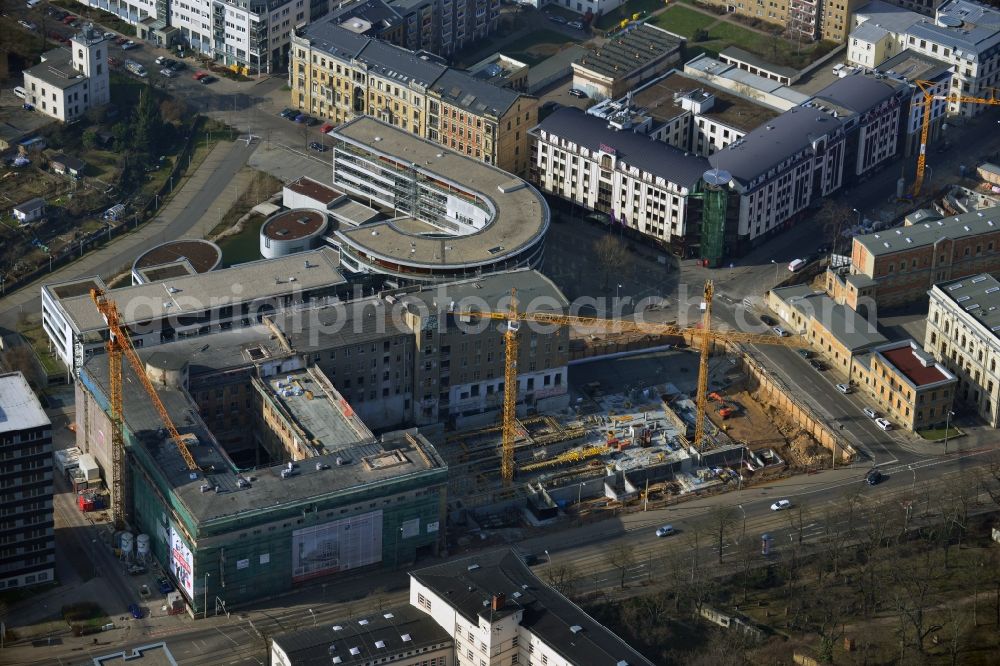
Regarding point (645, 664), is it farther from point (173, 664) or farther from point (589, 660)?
point (173, 664)

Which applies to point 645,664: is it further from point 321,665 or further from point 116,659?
point 116,659

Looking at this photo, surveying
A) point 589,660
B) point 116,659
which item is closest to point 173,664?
point 116,659

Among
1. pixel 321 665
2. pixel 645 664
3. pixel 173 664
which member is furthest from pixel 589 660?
pixel 173 664

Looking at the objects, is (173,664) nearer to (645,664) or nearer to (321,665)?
(321,665)

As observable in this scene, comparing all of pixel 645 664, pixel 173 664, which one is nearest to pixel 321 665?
pixel 173 664

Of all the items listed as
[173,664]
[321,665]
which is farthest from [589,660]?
[173,664]

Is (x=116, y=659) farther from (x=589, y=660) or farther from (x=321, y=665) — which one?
(x=589, y=660)
